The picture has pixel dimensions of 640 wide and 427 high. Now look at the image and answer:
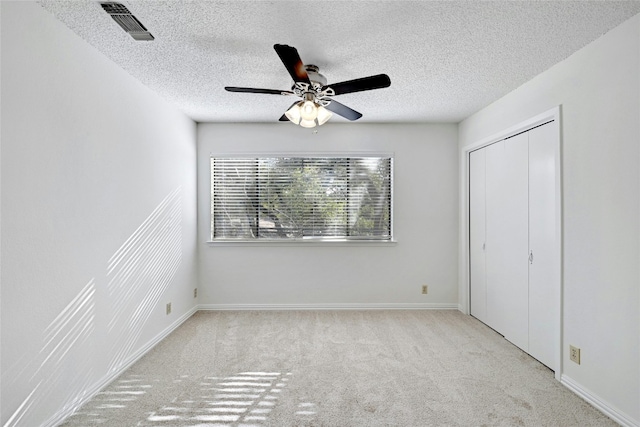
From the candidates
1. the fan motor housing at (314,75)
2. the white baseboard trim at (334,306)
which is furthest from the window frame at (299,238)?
the fan motor housing at (314,75)

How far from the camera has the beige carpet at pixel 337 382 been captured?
216 cm

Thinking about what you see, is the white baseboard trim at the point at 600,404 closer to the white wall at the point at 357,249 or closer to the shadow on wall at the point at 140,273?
the white wall at the point at 357,249

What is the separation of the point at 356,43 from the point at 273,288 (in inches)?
126

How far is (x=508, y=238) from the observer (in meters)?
3.48

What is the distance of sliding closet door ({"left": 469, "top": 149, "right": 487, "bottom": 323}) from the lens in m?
4.00

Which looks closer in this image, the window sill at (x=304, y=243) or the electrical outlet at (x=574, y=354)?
the electrical outlet at (x=574, y=354)

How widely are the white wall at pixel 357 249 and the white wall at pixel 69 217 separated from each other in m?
1.17

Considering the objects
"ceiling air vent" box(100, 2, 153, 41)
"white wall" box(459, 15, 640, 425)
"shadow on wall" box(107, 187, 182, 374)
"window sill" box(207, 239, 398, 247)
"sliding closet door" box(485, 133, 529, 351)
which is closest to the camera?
"ceiling air vent" box(100, 2, 153, 41)

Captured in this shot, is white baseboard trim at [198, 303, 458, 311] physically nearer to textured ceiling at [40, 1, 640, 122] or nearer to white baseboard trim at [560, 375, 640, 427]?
white baseboard trim at [560, 375, 640, 427]

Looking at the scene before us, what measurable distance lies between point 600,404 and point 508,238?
1584 millimetres

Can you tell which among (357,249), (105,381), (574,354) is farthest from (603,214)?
(105,381)

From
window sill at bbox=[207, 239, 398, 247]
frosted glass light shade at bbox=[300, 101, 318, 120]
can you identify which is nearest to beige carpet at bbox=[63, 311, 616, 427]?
window sill at bbox=[207, 239, 398, 247]

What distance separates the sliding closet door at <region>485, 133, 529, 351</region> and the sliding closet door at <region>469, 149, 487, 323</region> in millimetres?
105

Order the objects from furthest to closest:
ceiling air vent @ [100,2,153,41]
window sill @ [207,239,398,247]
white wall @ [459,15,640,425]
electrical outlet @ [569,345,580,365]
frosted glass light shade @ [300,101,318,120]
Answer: window sill @ [207,239,398,247] < frosted glass light shade @ [300,101,318,120] < electrical outlet @ [569,345,580,365] < white wall @ [459,15,640,425] < ceiling air vent @ [100,2,153,41]
